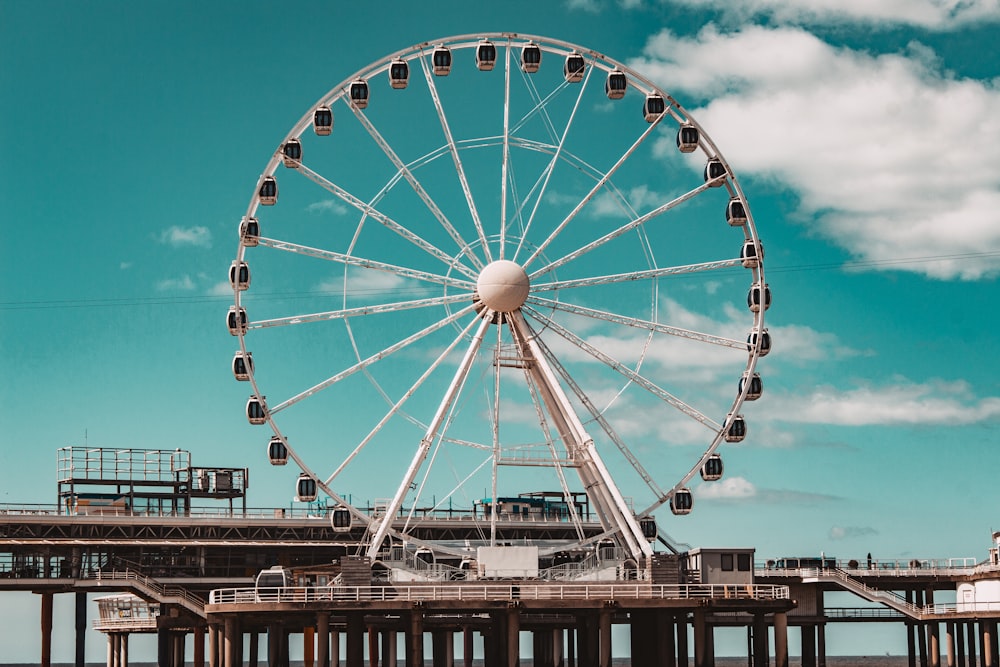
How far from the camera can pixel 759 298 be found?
76812mm

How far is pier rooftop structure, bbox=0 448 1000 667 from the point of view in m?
68.8

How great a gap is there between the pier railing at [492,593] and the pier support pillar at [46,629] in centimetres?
2243

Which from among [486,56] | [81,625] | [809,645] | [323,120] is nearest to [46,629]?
[81,625]

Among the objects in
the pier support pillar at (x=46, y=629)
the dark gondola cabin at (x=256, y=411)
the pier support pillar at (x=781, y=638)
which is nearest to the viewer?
the pier support pillar at (x=781, y=638)

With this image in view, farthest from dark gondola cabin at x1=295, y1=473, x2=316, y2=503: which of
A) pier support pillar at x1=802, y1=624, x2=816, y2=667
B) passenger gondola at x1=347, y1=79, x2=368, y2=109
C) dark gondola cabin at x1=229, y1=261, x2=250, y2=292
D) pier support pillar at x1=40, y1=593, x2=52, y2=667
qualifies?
pier support pillar at x1=802, y1=624, x2=816, y2=667

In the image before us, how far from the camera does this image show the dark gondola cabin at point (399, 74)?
251 ft

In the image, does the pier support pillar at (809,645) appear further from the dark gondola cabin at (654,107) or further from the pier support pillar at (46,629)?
the pier support pillar at (46,629)

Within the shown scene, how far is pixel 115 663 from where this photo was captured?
353 feet

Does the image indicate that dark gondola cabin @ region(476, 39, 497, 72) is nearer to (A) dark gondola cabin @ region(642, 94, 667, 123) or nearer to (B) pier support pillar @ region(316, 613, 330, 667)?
(A) dark gondola cabin @ region(642, 94, 667, 123)

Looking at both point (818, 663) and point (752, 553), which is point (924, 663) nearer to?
point (818, 663)

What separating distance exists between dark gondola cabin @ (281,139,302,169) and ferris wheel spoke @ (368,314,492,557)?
10.4m

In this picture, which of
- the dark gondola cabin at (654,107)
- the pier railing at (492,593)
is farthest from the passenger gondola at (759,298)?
the pier railing at (492,593)

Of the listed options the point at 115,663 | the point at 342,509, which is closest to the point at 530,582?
the point at 342,509

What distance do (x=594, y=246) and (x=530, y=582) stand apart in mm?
14828
